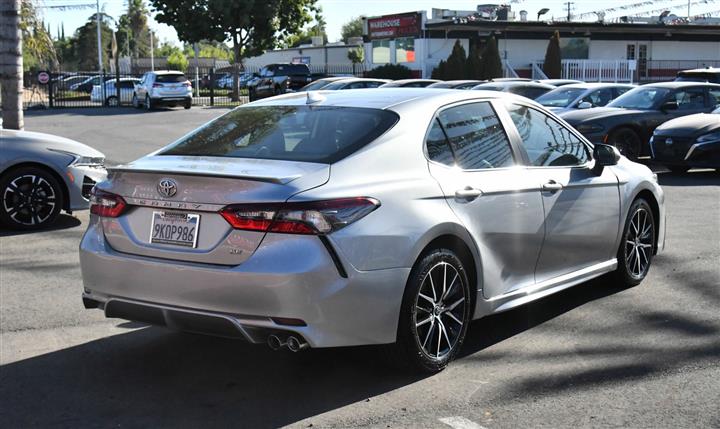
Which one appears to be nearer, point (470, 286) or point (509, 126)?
point (470, 286)

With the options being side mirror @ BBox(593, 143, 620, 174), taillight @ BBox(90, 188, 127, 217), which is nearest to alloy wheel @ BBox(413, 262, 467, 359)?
taillight @ BBox(90, 188, 127, 217)

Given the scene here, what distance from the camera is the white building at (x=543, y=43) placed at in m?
48.8

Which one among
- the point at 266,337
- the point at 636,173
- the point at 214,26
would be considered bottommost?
the point at 266,337

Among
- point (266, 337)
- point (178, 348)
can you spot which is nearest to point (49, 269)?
point (178, 348)

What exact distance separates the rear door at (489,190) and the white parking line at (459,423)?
1.12 metres

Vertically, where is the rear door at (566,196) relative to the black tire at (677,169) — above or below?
above

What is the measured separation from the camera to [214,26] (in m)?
49.1

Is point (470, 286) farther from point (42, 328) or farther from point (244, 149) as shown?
point (42, 328)

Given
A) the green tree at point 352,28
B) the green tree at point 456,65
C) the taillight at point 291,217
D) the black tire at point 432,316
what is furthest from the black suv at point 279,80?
the green tree at point 352,28

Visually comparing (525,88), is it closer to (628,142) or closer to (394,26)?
(628,142)

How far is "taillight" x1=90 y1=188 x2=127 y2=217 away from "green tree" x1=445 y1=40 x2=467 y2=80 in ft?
131

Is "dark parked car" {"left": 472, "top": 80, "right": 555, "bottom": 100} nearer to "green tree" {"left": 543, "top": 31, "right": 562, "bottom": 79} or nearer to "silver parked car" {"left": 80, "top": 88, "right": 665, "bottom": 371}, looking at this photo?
"silver parked car" {"left": 80, "top": 88, "right": 665, "bottom": 371}

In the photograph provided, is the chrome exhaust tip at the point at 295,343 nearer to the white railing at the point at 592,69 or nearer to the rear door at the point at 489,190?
the rear door at the point at 489,190

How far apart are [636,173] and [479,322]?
1.88 metres
